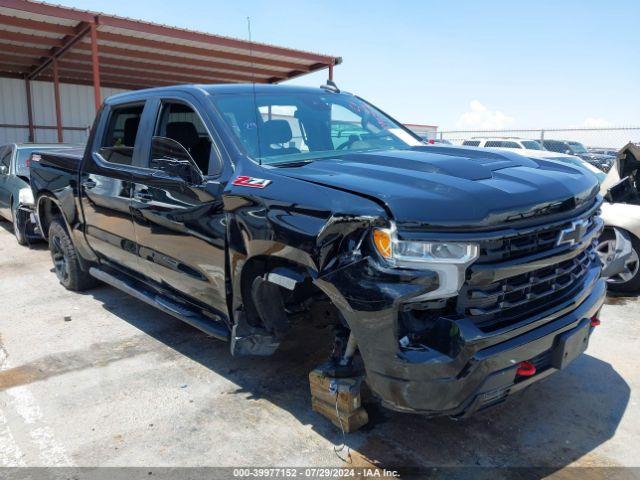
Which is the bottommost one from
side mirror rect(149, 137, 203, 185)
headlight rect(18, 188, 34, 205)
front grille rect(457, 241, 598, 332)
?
headlight rect(18, 188, 34, 205)

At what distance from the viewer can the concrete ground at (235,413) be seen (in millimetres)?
2738

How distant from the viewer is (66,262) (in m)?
5.55

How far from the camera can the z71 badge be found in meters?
2.79

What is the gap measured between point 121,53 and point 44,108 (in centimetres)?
695

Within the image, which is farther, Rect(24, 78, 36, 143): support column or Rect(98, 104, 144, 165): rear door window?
Rect(24, 78, 36, 143): support column

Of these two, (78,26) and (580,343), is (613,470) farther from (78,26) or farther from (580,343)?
(78,26)

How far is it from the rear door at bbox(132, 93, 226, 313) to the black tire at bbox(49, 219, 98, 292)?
1862mm

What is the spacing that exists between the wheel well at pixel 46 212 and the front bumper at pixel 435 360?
445 cm

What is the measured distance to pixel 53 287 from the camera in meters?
5.95

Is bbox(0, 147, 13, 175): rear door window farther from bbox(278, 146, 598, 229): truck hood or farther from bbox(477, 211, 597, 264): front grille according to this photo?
bbox(477, 211, 597, 264): front grille

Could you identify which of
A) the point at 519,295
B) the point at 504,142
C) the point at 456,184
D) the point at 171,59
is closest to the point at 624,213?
the point at 519,295

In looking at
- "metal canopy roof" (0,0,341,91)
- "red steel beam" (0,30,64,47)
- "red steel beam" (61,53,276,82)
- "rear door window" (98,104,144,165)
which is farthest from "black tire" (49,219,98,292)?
"red steel beam" (61,53,276,82)

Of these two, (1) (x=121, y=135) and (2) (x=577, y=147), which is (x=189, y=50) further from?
(2) (x=577, y=147)

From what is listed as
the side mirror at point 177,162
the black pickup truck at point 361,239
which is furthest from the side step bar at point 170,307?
the side mirror at point 177,162
